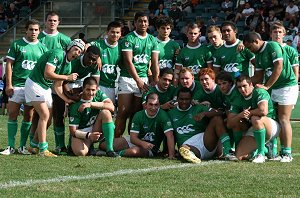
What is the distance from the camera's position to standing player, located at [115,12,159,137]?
11.8 meters

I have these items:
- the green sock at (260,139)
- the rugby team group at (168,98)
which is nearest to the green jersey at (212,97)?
the rugby team group at (168,98)

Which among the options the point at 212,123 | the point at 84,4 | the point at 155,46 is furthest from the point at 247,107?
the point at 84,4

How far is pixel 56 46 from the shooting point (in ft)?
38.3

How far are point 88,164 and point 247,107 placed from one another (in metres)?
2.32

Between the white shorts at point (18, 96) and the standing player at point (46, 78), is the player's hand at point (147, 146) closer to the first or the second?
the standing player at point (46, 78)

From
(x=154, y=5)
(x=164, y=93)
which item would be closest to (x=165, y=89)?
(x=164, y=93)

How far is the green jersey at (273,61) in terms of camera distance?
10.4 m

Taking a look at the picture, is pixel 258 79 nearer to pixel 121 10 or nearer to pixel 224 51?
pixel 224 51

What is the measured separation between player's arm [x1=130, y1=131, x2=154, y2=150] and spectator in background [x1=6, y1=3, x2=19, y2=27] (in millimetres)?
21297

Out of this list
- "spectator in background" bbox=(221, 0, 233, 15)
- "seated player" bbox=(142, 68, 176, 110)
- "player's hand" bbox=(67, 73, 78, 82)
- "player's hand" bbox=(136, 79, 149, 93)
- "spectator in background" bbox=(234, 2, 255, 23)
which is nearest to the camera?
"player's hand" bbox=(67, 73, 78, 82)

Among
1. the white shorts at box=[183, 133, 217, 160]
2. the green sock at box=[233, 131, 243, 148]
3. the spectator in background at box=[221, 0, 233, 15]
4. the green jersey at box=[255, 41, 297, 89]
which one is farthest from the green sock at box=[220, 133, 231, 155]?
the spectator in background at box=[221, 0, 233, 15]

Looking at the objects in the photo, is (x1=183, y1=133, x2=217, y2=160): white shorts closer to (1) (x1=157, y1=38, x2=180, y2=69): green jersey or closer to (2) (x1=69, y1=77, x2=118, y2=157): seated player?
(2) (x1=69, y1=77, x2=118, y2=157): seated player

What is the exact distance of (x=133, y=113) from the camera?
39.5 ft

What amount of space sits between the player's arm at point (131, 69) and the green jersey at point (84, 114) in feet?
2.66
